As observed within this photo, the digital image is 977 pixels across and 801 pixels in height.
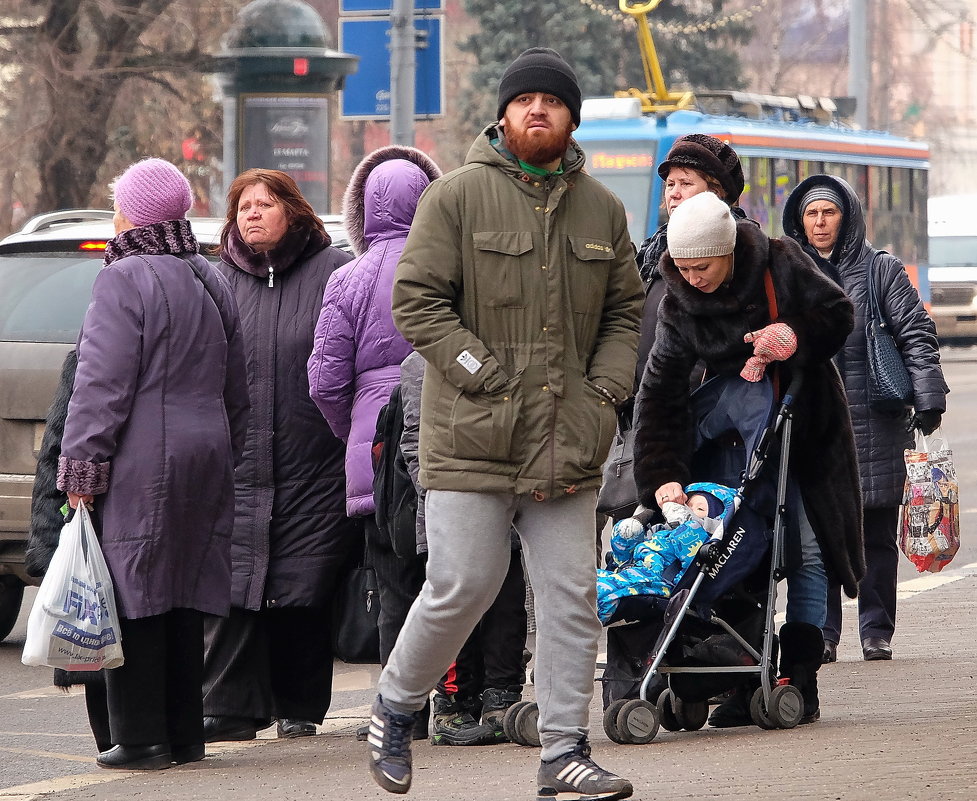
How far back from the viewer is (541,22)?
39219 millimetres

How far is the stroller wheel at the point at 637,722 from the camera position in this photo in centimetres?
583

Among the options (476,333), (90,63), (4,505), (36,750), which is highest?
(90,63)

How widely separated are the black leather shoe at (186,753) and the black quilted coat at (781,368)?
159 cm

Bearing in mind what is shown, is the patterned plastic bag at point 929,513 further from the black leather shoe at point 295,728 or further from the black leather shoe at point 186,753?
the black leather shoe at point 186,753

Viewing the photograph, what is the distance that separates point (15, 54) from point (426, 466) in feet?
49.9

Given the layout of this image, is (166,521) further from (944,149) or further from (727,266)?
(944,149)

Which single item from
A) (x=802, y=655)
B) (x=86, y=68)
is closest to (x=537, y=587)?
(x=802, y=655)

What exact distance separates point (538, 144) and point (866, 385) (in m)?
3.41

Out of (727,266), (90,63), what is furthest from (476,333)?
(90,63)

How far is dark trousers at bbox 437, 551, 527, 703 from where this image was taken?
20.5 feet

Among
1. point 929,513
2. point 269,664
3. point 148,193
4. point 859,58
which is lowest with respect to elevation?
point 269,664

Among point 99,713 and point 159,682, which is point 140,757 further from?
point 99,713

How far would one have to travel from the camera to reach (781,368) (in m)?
6.03

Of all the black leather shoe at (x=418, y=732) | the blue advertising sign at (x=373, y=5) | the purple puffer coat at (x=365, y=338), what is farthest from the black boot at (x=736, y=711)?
the blue advertising sign at (x=373, y=5)
